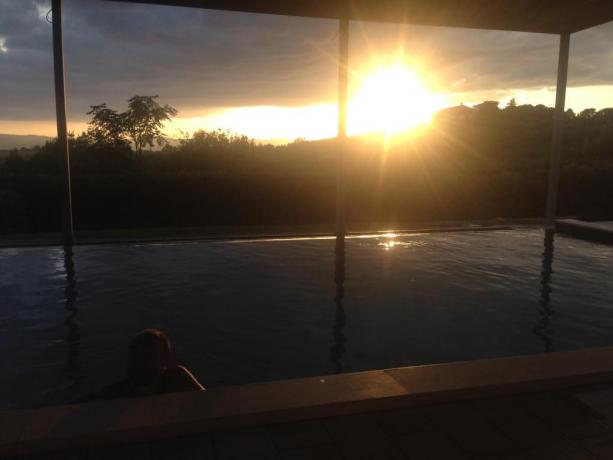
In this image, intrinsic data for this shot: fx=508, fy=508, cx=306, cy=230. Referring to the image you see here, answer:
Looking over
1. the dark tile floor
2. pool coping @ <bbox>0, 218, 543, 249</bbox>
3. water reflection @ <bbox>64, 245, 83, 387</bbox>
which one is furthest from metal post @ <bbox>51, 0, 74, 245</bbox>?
the dark tile floor

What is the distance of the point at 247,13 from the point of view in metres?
8.87

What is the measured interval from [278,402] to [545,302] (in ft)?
14.5

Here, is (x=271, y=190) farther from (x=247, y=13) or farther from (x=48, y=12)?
(x=48, y=12)

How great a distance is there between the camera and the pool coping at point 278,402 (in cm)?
236

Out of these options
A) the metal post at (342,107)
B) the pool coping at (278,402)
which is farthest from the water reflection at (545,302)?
the metal post at (342,107)

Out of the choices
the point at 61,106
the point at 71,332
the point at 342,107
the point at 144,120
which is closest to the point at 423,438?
the point at 71,332

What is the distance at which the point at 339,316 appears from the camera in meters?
5.41

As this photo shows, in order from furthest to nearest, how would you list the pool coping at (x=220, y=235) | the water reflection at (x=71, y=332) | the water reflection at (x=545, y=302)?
1. the pool coping at (x=220, y=235)
2. the water reflection at (x=545, y=302)
3. the water reflection at (x=71, y=332)

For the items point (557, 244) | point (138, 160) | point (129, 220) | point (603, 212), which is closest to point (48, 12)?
point (129, 220)

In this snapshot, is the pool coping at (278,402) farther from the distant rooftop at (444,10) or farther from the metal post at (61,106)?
the distant rooftop at (444,10)

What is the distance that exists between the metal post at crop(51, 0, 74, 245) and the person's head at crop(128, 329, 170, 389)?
632 centimetres

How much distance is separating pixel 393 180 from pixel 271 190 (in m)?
3.15

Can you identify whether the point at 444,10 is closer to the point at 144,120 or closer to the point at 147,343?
the point at 147,343

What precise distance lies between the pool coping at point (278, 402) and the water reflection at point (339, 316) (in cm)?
130
